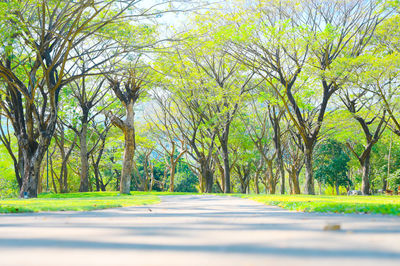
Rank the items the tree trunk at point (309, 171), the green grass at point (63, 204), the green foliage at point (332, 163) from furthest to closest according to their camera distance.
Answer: the green foliage at point (332, 163) → the tree trunk at point (309, 171) → the green grass at point (63, 204)

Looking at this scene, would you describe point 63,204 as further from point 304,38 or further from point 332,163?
point 332,163

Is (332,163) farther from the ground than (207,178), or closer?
farther from the ground

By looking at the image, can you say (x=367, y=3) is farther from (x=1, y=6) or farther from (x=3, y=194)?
(x=3, y=194)

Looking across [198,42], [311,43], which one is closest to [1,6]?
[198,42]

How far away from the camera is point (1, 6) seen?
11.7 meters

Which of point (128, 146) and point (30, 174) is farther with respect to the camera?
point (128, 146)

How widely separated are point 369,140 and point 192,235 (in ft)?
78.3

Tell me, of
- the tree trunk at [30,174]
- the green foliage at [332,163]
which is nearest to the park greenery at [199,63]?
the tree trunk at [30,174]

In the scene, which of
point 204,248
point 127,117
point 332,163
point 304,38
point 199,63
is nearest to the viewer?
point 204,248

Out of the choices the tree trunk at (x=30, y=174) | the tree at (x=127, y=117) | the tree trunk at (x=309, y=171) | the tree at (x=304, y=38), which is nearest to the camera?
the tree trunk at (x=30, y=174)

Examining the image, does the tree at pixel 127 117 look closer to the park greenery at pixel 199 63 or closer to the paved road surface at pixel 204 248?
the park greenery at pixel 199 63

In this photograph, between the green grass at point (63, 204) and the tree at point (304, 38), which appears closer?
the green grass at point (63, 204)

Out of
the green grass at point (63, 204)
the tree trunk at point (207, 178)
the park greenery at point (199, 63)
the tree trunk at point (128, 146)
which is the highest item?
the park greenery at point (199, 63)

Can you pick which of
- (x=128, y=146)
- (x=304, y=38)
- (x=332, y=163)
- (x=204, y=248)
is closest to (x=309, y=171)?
(x=304, y=38)
